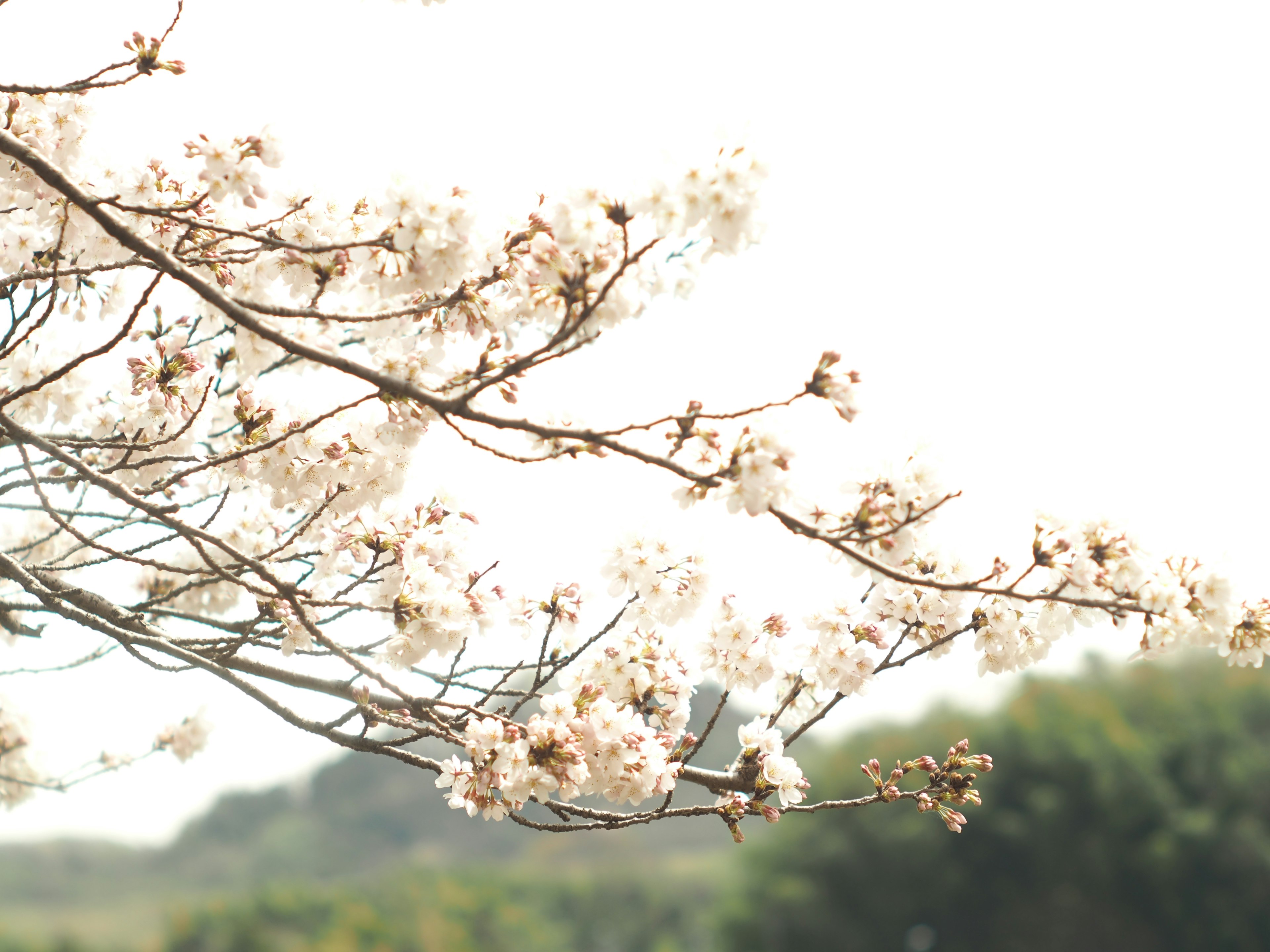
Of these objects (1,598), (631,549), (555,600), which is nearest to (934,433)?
(631,549)

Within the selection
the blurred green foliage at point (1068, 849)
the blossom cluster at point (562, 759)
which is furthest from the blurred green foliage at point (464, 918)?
the blossom cluster at point (562, 759)

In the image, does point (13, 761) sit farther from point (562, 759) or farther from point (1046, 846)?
point (1046, 846)

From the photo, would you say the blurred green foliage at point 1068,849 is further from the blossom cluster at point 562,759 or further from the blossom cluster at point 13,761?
the blossom cluster at point 562,759

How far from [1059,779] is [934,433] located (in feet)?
80.5

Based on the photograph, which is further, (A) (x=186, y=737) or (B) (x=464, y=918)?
(B) (x=464, y=918)

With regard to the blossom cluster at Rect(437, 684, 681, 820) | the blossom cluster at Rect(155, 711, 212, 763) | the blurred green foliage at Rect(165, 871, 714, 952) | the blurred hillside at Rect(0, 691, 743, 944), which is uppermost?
the blurred hillside at Rect(0, 691, 743, 944)

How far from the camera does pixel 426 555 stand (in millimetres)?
2781

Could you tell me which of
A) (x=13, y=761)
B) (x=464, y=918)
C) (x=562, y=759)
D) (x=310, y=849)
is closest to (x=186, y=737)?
(x=13, y=761)

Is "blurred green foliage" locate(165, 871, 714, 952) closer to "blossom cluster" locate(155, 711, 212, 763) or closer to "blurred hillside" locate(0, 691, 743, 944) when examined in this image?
"blurred hillside" locate(0, 691, 743, 944)

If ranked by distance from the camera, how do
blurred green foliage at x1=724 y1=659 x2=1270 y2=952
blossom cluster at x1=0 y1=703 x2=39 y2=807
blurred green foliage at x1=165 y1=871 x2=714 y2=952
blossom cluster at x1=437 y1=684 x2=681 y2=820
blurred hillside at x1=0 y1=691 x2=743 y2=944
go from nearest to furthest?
blossom cluster at x1=437 y1=684 x2=681 y2=820 < blossom cluster at x1=0 y1=703 x2=39 y2=807 < blurred green foliage at x1=724 y1=659 x2=1270 y2=952 < blurred green foliage at x1=165 y1=871 x2=714 y2=952 < blurred hillside at x1=0 y1=691 x2=743 y2=944

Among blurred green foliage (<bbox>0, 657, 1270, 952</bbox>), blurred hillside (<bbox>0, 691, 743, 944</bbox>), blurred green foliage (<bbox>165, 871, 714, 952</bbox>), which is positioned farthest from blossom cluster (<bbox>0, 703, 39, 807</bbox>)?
blurred hillside (<bbox>0, 691, 743, 944</bbox>)

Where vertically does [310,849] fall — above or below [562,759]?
above

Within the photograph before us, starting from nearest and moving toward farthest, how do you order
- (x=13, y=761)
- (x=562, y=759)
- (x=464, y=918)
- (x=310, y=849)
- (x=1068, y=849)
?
(x=562, y=759), (x=13, y=761), (x=1068, y=849), (x=464, y=918), (x=310, y=849)

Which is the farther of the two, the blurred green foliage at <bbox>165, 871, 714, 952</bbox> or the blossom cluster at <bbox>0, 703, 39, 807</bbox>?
the blurred green foliage at <bbox>165, 871, 714, 952</bbox>
